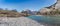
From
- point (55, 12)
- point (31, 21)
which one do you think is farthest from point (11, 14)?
point (55, 12)

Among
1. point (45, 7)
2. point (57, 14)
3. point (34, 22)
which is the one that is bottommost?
point (34, 22)

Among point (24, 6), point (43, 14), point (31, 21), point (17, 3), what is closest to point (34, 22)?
point (31, 21)

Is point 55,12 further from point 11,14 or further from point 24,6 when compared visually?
point 11,14

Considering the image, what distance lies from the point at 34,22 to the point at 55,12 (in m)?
0.37

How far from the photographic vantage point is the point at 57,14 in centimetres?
168

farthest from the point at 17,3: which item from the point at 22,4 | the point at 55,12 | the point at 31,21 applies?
the point at 55,12

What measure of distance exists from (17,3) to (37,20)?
43cm

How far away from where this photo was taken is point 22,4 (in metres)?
1.72

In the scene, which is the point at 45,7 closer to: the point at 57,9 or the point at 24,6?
the point at 57,9

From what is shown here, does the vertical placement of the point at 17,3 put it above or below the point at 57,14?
above

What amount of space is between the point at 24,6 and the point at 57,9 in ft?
1.76

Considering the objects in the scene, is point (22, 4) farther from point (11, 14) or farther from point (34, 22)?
point (34, 22)

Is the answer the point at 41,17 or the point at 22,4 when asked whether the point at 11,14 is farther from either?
the point at 41,17

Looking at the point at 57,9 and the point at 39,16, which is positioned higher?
the point at 57,9
